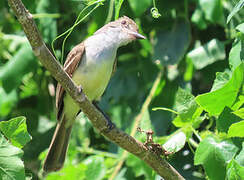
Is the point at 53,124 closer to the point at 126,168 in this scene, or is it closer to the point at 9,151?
the point at 126,168

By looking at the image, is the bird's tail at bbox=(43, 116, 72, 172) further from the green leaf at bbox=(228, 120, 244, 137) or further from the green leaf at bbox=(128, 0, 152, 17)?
the green leaf at bbox=(228, 120, 244, 137)

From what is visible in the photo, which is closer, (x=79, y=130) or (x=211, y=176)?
(x=211, y=176)

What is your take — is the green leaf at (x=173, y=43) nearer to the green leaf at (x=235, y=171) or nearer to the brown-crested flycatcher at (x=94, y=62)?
the brown-crested flycatcher at (x=94, y=62)

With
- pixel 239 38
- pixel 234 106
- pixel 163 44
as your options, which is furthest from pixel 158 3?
pixel 234 106

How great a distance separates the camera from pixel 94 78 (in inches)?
130

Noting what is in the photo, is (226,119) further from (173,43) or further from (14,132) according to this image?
(173,43)

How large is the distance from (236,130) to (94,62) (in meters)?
1.18

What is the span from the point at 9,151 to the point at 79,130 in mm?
1747

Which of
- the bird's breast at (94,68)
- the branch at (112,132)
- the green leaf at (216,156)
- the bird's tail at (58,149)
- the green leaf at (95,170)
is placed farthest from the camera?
the bird's tail at (58,149)

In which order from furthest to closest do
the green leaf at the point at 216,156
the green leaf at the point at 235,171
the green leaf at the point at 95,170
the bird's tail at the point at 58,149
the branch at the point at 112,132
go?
the bird's tail at the point at 58,149, the green leaf at the point at 95,170, the green leaf at the point at 216,156, the branch at the point at 112,132, the green leaf at the point at 235,171

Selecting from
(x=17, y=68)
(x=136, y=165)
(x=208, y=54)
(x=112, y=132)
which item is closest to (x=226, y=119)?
(x=112, y=132)

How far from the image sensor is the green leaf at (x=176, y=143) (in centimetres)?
267

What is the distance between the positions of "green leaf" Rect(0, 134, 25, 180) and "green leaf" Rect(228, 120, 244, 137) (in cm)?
93

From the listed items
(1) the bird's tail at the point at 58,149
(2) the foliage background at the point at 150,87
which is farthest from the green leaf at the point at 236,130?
(1) the bird's tail at the point at 58,149
